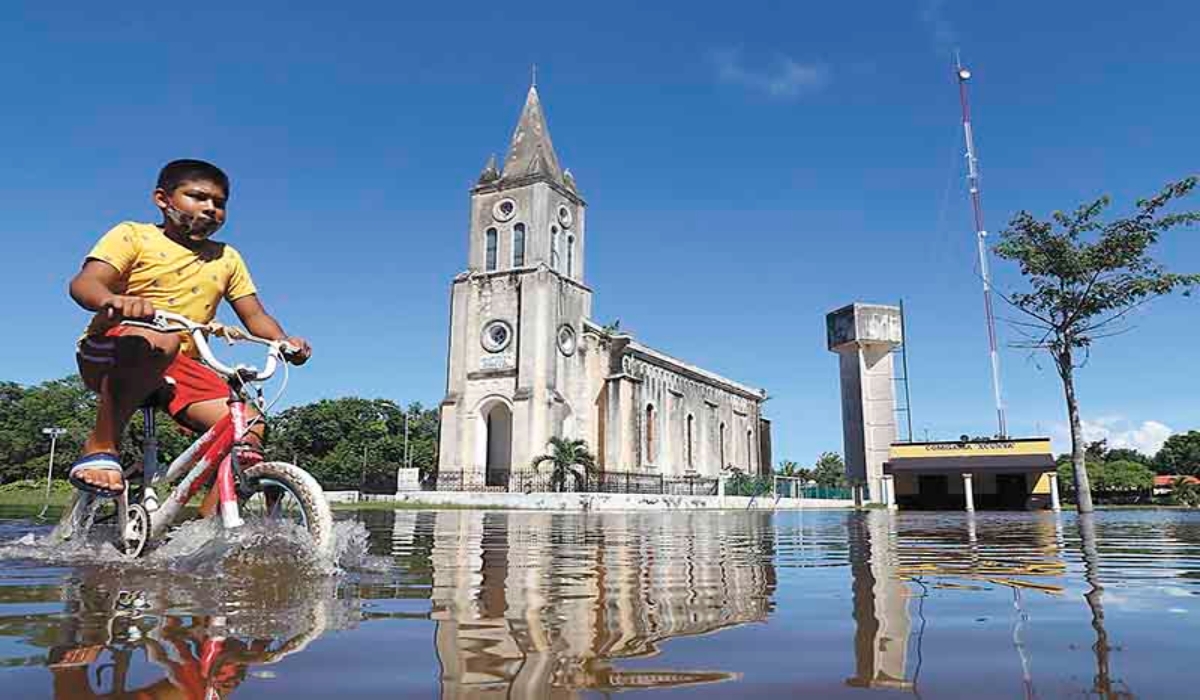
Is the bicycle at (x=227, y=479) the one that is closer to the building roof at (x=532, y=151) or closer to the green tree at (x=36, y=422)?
the building roof at (x=532, y=151)

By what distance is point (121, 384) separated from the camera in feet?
11.8

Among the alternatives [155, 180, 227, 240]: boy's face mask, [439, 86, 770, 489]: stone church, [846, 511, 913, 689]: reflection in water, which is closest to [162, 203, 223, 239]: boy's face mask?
[155, 180, 227, 240]: boy's face mask

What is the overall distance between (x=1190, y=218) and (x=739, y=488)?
78.4 feet

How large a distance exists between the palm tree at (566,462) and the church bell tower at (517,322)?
86cm

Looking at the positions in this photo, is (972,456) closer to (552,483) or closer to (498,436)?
(552,483)

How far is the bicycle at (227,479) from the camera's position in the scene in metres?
3.37

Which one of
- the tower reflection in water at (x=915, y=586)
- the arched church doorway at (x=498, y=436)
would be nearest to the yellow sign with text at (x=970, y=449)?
the arched church doorway at (x=498, y=436)

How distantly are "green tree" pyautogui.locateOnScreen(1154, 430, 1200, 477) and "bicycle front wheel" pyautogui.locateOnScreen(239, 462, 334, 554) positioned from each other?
84573 mm

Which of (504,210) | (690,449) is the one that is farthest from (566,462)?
(690,449)

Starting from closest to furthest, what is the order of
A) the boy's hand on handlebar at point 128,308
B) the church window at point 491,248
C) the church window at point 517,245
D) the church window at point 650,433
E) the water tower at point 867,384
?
the boy's hand on handlebar at point 128,308, the church window at point 517,245, the church window at point 491,248, the church window at point 650,433, the water tower at point 867,384

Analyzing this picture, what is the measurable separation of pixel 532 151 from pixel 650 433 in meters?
15.8

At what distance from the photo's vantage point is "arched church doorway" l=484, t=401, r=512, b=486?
37.2m

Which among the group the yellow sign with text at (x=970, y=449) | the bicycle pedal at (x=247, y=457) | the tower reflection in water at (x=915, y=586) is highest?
the yellow sign with text at (x=970, y=449)

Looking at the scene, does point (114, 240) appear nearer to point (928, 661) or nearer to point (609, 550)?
point (609, 550)
